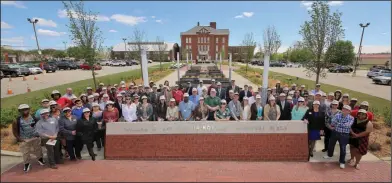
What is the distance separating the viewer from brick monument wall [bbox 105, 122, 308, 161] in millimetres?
5625

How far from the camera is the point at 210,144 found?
18.6 ft

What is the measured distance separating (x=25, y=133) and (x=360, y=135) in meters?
8.18

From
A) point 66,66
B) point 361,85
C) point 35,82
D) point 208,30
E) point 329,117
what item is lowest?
point 361,85

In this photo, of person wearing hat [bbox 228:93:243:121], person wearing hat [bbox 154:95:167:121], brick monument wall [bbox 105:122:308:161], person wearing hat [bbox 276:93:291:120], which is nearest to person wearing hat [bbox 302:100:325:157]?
brick monument wall [bbox 105:122:308:161]

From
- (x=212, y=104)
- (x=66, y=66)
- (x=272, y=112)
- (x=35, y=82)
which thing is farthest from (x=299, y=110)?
(x=66, y=66)

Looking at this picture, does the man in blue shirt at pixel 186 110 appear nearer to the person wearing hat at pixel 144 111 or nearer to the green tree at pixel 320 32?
the person wearing hat at pixel 144 111

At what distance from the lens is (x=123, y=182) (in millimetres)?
4656

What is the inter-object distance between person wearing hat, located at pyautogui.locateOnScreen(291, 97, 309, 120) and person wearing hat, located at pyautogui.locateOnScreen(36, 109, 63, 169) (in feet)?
20.6

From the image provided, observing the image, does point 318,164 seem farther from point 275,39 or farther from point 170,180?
point 275,39

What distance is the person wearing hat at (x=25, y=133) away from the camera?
513 centimetres

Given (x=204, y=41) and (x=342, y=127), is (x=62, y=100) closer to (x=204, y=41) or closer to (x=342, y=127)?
(x=342, y=127)

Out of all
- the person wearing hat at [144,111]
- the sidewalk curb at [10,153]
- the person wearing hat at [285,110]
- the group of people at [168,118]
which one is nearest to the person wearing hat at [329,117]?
the group of people at [168,118]

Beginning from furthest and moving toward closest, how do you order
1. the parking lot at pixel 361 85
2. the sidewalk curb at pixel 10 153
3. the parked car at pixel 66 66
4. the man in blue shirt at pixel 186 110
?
the parked car at pixel 66 66 → the parking lot at pixel 361 85 → the man in blue shirt at pixel 186 110 → the sidewalk curb at pixel 10 153

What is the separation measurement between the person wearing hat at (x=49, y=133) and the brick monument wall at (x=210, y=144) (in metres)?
1.24
